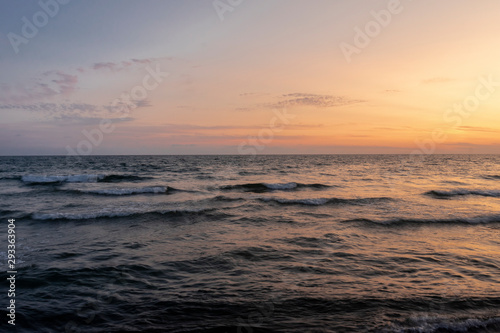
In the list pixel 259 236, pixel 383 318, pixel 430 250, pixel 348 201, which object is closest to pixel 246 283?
pixel 383 318

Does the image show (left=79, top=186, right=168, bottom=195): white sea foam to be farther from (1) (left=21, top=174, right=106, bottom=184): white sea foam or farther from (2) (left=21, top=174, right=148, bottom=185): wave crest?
(1) (left=21, top=174, right=106, bottom=184): white sea foam

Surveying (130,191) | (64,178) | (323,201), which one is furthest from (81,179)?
(323,201)

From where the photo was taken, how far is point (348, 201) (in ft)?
76.1

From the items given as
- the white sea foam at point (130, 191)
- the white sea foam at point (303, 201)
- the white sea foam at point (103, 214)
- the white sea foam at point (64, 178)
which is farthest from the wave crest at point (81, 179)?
the white sea foam at point (303, 201)

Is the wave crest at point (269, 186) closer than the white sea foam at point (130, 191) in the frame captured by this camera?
No

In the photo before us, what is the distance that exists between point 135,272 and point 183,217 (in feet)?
27.7

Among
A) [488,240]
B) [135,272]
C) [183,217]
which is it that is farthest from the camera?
[183,217]

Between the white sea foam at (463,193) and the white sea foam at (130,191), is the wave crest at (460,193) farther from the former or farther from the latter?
the white sea foam at (130,191)

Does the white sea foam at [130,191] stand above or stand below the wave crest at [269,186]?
below

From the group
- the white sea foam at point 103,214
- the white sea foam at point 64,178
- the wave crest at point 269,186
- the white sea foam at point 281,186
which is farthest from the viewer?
the white sea foam at point 64,178

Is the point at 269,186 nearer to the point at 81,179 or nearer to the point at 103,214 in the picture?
the point at 103,214

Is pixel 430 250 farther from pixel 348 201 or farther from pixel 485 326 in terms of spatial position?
pixel 348 201

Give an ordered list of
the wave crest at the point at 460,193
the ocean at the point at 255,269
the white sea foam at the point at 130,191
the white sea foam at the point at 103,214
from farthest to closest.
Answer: the white sea foam at the point at 130,191, the wave crest at the point at 460,193, the white sea foam at the point at 103,214, the ocean at the point at 255,269

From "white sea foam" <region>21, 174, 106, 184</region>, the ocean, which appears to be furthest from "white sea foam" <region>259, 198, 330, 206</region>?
"white sea foam" <region>21, 174, 106, 184</region>
